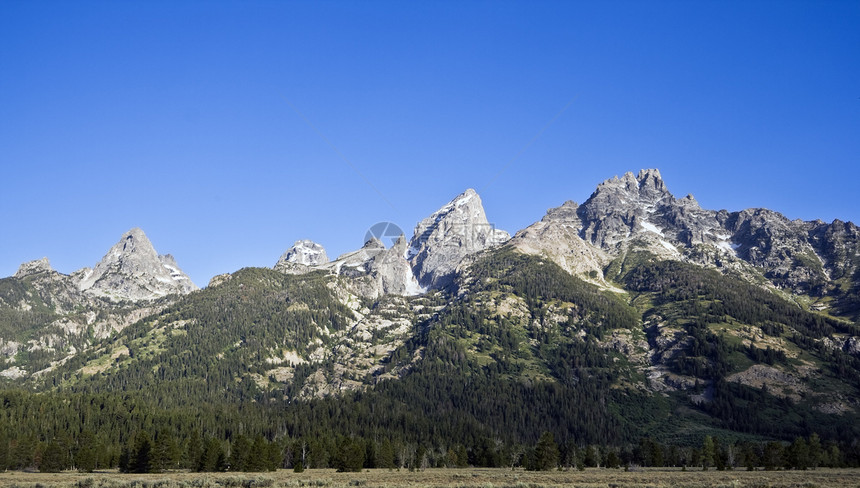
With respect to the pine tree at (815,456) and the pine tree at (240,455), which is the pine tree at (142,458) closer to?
the pine tree at (240,455)

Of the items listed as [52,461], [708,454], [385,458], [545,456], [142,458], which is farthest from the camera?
[708,454]

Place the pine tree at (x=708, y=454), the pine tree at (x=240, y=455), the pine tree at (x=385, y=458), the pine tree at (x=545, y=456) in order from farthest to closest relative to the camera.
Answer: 1. the pine tree at (x=708, y=454)
2. the pine tree at (x=385, y=458)
3. the pine tree at (x=545, y=456)
4. the pine tree at (x=240, y=455)

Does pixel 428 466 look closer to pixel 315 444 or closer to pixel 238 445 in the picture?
pixel 315 444

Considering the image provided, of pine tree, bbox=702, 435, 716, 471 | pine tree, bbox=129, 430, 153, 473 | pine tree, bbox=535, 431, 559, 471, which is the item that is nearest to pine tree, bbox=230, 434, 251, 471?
pine tree, bbox=129, 430, 153, 473

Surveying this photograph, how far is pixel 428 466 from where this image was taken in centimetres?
17850

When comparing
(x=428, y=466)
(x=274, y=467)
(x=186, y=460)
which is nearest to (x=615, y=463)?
(x=428, y=466)

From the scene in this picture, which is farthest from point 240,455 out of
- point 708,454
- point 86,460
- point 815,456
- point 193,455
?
point 815,456

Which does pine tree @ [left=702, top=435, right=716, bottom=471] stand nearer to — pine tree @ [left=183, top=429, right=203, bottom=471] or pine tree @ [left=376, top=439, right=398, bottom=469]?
pine tree @ [left=376, top=439, right=398, bottom=469]

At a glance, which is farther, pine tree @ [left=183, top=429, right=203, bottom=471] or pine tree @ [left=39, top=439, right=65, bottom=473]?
pine tree @ [left=183, top=429, right=203, bottom=471]

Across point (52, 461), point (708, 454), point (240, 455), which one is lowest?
point (52, 461)

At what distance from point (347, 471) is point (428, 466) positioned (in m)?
35.8

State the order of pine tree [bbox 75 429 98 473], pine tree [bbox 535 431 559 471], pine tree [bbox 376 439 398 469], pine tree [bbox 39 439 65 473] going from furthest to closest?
pine tree [bbox 376 439 398 469], pine tree [bbox 535 431 559 471], pine tree [bbox 75 429 98 473], pine tree [bbox 39 439 65 473]

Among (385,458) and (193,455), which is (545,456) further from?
(193,455)

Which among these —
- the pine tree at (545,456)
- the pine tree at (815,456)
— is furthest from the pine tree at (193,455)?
the pine tree at (815,456)
